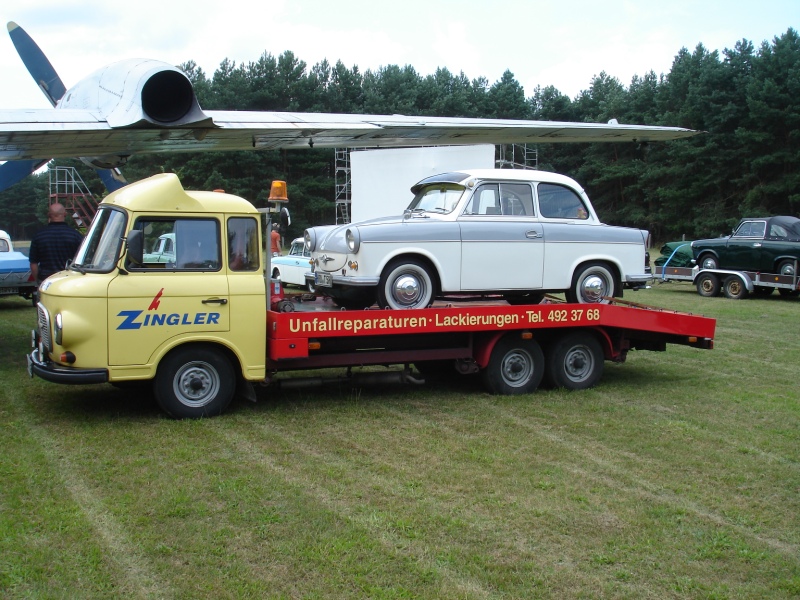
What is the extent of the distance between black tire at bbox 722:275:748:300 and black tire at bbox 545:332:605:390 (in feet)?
Result: 41.5

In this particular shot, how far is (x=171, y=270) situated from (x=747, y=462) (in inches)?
217

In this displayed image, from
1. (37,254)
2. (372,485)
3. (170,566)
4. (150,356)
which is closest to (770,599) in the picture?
(372,485)

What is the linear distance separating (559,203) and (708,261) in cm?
1373

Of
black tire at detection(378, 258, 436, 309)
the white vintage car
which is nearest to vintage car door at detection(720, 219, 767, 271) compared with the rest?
the white vintage car

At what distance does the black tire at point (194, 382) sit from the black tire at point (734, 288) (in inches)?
652

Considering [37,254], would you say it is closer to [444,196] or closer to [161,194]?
[161,194]

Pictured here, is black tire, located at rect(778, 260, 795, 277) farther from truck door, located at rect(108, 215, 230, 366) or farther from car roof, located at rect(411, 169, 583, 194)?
truck door, located at rect(108, 215, 230, 366)

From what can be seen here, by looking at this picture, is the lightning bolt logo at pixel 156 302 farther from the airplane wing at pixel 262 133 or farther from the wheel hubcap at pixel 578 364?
the wheel hubcap at pixel 578 364

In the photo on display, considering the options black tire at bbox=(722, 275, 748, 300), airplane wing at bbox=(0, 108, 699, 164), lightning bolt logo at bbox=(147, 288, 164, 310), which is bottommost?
black tire at bbox=(722, 275, 748, 300)

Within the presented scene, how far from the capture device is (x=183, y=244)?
722 cm

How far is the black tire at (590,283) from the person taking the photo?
8.95 m

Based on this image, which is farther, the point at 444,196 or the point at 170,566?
the point at 444,196

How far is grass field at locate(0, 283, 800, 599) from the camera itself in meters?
4.19

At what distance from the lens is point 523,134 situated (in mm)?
12508
